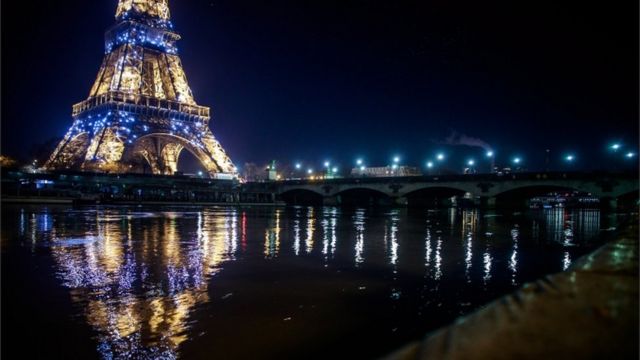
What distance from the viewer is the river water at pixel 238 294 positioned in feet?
17.3

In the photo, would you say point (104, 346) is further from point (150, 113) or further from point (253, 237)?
point (150, 113)

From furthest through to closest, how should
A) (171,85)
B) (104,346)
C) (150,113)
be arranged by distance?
(171,85) → (150,113) → (104,346)

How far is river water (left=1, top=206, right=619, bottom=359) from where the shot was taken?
526 cm

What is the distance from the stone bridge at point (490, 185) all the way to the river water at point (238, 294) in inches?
1815

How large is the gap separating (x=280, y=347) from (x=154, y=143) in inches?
3783

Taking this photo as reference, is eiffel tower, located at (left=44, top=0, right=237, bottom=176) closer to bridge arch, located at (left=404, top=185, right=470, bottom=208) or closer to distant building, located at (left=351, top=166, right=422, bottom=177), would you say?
bridge arch, located at (left=404, top=185, right=470, bottom=208)

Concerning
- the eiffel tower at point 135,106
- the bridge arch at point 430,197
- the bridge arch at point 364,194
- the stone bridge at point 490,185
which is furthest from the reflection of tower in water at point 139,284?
the bridge arch at point 364,194

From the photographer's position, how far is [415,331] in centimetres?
574

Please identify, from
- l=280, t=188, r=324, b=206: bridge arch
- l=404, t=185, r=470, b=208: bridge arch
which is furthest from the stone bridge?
l=404, t=185, r=470, b=208: bridge arch

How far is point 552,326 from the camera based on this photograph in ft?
4.80

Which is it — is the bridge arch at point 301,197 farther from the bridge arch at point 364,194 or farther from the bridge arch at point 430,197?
the bridge arch at point 430,197

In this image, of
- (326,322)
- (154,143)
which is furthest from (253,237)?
(154,143)

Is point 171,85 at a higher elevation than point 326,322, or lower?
higher

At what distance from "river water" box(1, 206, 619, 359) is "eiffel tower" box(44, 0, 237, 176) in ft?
202
